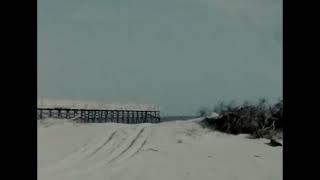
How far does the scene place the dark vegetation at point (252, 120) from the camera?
15133mm

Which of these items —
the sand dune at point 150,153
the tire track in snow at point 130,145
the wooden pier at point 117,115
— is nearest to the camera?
the sand dune at point 150,153

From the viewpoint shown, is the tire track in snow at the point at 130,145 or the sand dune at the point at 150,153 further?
the tire track in snow at the point at 130,145

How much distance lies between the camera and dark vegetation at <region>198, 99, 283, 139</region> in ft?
49.6

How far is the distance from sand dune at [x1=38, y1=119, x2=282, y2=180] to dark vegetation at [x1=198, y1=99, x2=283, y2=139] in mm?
427

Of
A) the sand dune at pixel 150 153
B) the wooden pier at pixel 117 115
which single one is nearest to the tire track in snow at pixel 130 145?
the sand dune at pixel 150 153

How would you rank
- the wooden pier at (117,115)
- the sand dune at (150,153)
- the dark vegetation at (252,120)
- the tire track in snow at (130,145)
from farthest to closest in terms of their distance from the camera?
→ the wooden pier at (117,115) → the dark vegetation at (252,120) → the tire track in snow at (130,145) → the sand dune at (150,153)

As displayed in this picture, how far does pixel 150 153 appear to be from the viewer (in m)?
12.8

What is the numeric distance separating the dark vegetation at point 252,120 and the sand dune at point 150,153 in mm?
427

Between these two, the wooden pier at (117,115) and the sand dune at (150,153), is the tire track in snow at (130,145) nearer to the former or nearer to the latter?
the sand dune at (150,153)
